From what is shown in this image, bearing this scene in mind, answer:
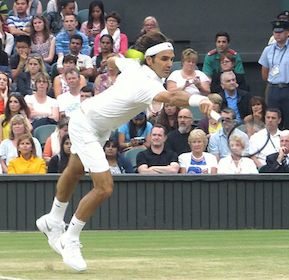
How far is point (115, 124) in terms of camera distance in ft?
33.0

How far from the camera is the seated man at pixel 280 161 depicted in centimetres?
1606

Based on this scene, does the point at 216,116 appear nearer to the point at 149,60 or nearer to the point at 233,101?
the point at 149,60

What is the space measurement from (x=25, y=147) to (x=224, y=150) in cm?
277

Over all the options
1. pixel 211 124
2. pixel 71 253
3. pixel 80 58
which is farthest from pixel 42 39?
pixel 71 253

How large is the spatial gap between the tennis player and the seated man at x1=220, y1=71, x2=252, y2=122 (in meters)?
7.99

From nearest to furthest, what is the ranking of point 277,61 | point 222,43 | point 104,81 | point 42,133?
point 42,133, point 104,81, point 277,61, point 222,43

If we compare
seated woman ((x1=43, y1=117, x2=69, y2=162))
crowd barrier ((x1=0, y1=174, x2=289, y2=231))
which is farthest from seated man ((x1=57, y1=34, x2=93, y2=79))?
crowd barrier ((x1=0, y1=174, x2=289, y2=231))

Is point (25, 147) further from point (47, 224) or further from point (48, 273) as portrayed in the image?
point (48, 273)

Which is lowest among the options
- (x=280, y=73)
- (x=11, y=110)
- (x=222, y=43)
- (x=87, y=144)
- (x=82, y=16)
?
(x=87, y=144)

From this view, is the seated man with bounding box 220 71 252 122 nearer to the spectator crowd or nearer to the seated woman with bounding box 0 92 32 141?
the spectator crowd

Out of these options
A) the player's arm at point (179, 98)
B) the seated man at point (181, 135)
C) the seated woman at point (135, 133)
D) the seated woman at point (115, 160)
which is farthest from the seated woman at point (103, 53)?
the player's arm at point (179, 98)

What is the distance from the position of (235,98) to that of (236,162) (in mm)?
2338

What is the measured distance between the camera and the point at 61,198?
34.0 ft

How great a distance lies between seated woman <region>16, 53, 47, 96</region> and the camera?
18.3 metres
